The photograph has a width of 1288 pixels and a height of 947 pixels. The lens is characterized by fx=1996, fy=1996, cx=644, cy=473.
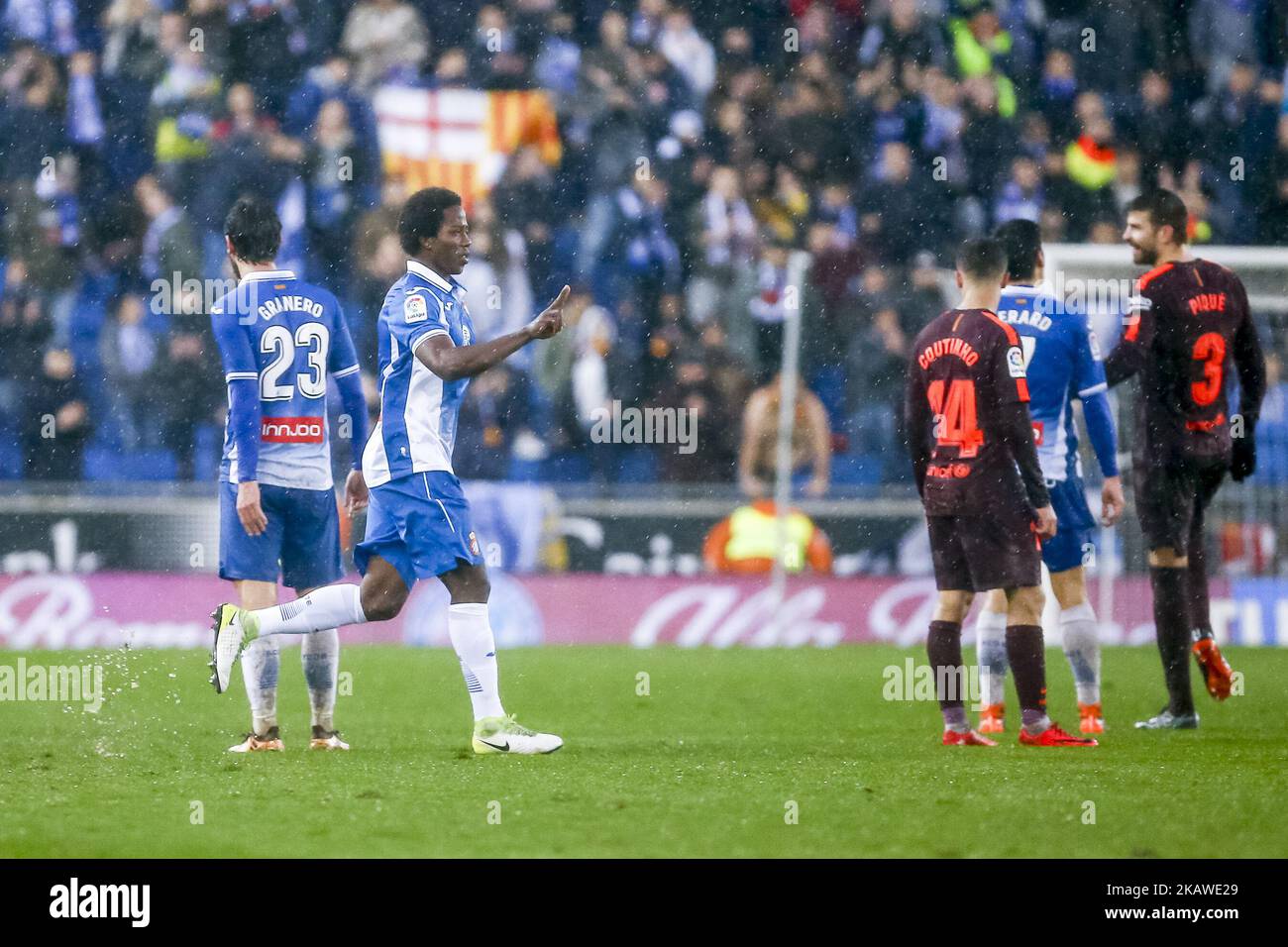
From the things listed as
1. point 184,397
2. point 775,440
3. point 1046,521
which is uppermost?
point 184,397

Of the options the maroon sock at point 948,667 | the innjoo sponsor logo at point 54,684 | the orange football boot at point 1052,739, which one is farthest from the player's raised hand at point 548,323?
the innjoo sponsor logo at point 54,684

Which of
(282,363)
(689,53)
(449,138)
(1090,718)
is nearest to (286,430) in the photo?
(282,363)

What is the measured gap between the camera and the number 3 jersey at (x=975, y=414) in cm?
823

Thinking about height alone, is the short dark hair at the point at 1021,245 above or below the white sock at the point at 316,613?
above

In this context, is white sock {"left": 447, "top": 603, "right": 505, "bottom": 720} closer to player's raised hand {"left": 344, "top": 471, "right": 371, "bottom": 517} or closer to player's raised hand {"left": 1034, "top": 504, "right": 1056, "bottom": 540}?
player's raised hand {"left": 344, "top": 471, "right": 371, "bottom": 517}

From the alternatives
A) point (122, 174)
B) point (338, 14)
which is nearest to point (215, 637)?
point (122, 174)

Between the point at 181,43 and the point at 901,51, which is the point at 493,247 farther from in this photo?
the point at 901,51

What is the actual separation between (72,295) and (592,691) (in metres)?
7.34

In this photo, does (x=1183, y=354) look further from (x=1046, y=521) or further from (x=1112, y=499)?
(x=1046, y=521)

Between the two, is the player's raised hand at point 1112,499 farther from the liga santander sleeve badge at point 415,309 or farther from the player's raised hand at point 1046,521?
the liga santander sleeve badge at point 415,309

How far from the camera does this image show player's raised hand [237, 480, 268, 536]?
26.4ft

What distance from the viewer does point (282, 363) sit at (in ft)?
27.0

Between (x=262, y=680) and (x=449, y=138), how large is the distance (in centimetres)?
1030
